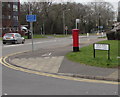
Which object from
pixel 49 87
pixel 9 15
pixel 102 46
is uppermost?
pixel 9 15

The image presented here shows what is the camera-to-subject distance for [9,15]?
194ft

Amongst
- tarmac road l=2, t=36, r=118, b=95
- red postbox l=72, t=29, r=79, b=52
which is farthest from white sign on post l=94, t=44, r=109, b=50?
tarmac road l=2, t=36, r=118, b=95

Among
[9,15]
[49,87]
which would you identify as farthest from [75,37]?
[9,15]

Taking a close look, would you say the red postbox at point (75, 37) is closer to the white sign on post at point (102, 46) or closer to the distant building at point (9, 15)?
the white sign on post at point (102, 46)

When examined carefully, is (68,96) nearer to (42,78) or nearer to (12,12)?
(42,78)

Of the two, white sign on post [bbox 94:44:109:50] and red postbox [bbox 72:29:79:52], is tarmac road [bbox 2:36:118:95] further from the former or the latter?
red postbox [bbox 72:29:79:52]

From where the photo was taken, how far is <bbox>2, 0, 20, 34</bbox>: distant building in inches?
2185

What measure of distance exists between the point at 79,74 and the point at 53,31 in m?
79.5

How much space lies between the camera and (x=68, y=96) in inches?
222

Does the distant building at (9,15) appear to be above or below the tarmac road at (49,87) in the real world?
above

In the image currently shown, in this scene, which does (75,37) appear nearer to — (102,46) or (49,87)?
(102,46)

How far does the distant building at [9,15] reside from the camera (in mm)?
55503

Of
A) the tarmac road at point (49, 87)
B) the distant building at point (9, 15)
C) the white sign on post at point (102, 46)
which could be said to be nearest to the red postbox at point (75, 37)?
the white sign on post at point (102, 46)

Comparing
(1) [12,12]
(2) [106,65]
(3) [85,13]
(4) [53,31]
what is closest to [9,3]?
(1) [12,12]
